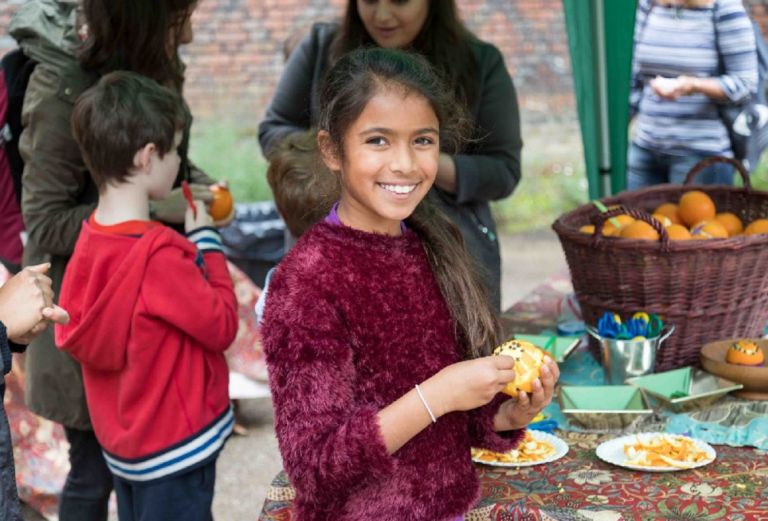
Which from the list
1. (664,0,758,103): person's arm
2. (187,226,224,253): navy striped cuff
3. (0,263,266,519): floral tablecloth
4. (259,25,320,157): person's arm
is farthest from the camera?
(664,0,758,103): person's arm

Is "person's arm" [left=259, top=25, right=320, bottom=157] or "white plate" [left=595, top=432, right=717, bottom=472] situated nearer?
"white plate" [left=595, top=432, right=717, bottom=472]

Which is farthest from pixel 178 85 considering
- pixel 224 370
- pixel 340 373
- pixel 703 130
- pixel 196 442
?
pixel 703 130

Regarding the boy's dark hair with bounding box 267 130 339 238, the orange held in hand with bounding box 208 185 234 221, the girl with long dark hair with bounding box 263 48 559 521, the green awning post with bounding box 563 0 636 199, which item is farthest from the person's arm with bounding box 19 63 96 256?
the green awning post with bounding box 563 0 636 199

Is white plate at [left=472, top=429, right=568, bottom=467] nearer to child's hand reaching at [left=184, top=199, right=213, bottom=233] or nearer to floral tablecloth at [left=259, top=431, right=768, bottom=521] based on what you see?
floral tablecloth at [left=259, top=431, right=768, bottom=521]

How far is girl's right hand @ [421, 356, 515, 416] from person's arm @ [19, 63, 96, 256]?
1.40m

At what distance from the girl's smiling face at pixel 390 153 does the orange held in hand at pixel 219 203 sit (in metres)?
1.33

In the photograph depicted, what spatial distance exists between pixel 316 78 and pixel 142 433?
121 centimetres

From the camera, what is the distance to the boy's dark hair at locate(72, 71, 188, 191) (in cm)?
258

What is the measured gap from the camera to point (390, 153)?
5.63ft

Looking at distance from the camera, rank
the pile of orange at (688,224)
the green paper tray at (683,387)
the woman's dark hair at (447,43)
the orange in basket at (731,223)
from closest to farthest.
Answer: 1. the green paper tray at (683,387)
2. the pile of orange at (688,224)
3. the orange in basket at (731,223)
4. the woman's dark hair at (447,43)

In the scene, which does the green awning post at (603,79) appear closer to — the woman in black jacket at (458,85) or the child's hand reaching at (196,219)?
the woman in black jacket at (458,85)

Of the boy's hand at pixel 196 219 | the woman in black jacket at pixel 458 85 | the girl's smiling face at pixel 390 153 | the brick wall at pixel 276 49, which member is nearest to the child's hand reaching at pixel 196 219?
the boy's hand at pixel 196 219

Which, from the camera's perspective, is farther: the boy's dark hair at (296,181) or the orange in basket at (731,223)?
the orange in basket at (731,223)

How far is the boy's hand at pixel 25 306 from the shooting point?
179 cm
